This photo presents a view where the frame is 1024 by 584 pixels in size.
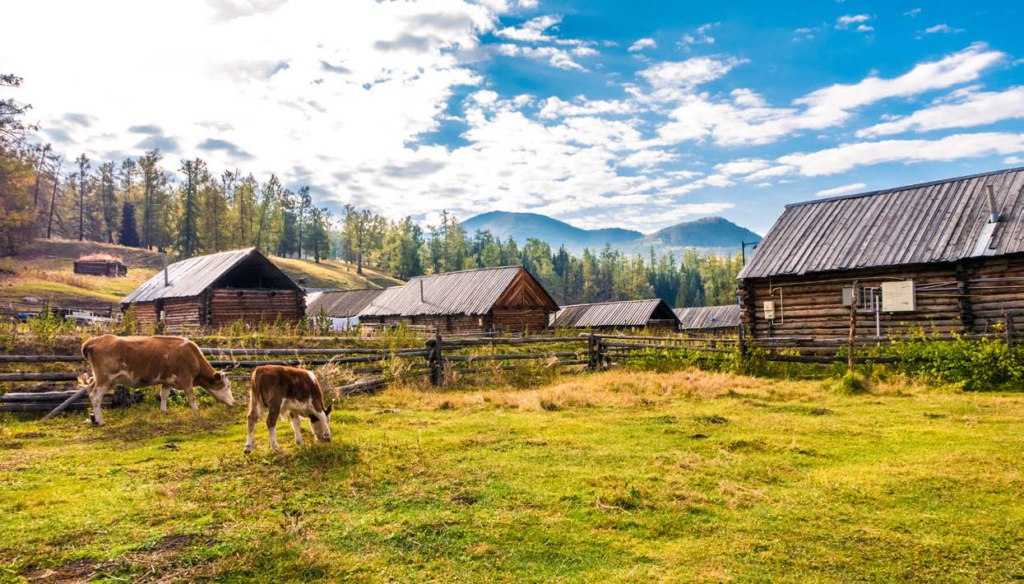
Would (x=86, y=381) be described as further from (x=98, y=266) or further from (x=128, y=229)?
(x=128, y=229)

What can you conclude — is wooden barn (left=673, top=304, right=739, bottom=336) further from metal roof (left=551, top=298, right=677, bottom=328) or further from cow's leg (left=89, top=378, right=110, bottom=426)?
cow's leg (left=89, top=378, right=110, bottom=426)

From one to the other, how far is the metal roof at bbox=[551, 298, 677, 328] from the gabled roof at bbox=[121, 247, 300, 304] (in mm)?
23294

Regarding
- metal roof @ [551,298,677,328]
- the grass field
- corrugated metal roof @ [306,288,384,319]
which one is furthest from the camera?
corrugated metal roof @ [306,288,384,319]

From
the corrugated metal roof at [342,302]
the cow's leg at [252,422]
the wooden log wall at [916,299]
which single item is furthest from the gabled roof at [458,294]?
the cow's leg at [252,422]

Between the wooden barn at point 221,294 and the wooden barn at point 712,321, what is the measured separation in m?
36.6

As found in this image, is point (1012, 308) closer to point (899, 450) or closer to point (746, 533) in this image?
point (899, 450)

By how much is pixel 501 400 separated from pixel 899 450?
7.34m

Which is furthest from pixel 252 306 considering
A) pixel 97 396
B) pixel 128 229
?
pixel 128 229

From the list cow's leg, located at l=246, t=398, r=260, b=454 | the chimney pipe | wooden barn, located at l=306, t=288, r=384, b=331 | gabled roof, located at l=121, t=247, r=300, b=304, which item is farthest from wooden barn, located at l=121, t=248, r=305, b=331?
the chimney pipe

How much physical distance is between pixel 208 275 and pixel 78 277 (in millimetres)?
32705

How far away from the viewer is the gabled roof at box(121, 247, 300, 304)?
31.1 m

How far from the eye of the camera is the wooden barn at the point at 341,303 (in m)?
53.6

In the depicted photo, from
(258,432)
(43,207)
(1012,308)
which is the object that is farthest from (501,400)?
(43,207)

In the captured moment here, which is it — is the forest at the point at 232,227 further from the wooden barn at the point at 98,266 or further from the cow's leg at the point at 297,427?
the cow's leg at the point at 297,427
